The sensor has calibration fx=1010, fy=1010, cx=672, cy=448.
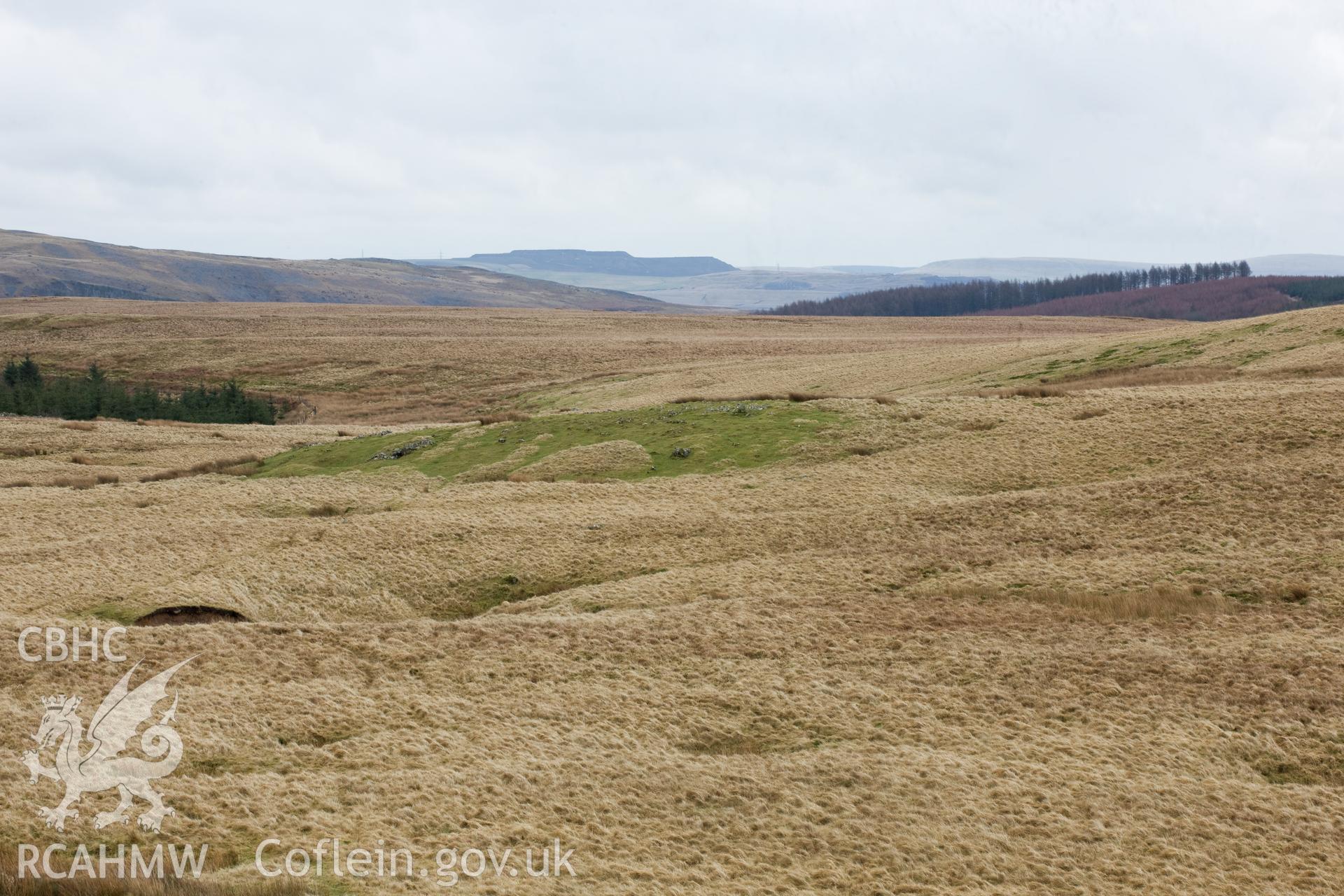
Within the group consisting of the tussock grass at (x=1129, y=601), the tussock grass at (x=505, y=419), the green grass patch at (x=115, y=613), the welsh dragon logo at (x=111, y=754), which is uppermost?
the tussock grass at (x=505, y=419)

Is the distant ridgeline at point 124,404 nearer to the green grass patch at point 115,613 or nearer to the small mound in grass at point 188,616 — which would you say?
the green grass patch at point 115,613

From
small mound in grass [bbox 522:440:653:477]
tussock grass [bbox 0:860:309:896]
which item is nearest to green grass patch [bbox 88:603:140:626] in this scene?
tussock grass [bbox 0:860:309:896]

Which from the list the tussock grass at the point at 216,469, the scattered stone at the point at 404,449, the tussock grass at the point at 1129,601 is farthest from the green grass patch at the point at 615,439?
the tussock grass at the point at 1129,601

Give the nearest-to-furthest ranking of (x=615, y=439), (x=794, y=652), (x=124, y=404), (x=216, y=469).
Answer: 1. (x=794, y=652)
2. (x=615, y=439)
3. (x=216, y=469)
4. (x=124, y=404)

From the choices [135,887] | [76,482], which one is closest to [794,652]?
[135,887]

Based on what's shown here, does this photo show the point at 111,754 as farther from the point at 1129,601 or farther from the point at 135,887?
the point at 1129,601

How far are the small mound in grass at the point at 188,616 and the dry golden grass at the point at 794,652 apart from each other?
353 mm

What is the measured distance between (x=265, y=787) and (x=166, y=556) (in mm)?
16666

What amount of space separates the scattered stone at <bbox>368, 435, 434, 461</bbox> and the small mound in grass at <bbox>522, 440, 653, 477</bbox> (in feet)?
23.3

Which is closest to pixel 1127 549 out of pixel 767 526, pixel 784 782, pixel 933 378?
pixel 767 526

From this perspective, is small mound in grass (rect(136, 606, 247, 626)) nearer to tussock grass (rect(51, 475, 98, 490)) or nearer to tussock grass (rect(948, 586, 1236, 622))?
tussock grass (rect(948, 586, 1236, 622))

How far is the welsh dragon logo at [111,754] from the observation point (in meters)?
14.4

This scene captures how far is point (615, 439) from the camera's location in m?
43.9

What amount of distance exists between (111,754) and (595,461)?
1029 inches
